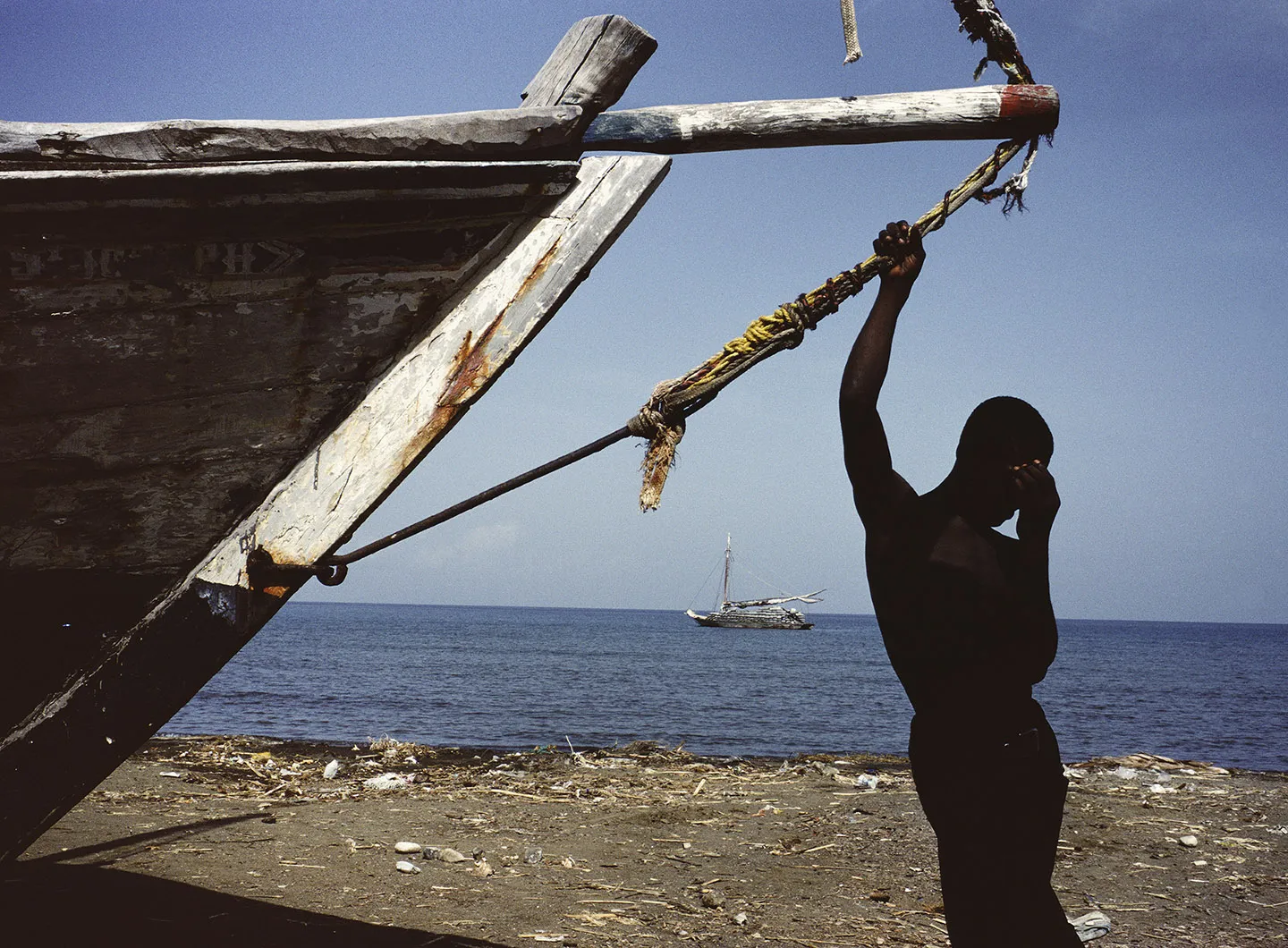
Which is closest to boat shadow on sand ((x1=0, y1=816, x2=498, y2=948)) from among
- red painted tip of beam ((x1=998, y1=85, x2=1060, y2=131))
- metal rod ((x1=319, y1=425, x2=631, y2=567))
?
metal rod ((x1=319, y1=425, x2=631, y2=567))

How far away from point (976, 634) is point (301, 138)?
206cm

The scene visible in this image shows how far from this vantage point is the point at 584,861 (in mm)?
5621

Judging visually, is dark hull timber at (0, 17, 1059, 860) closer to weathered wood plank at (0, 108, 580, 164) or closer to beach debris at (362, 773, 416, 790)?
weathered wood plank at (0, 108, 580, 164)

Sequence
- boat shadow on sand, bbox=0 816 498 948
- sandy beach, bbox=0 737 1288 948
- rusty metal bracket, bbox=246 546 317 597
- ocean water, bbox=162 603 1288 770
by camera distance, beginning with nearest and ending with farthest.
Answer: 1. rusty metal bracket, bbox=246 546 317 597
2. boat shadow on sand, bbox=0 816 498 948
3. sandy beach, bbox=0 737 1288 948
4. ocean water, bbox=162 603 1288 770

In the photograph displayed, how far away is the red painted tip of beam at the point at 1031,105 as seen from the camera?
262 centimetres

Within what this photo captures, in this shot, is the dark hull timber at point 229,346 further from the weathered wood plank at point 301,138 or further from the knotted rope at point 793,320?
the knotted rope at point 793,320

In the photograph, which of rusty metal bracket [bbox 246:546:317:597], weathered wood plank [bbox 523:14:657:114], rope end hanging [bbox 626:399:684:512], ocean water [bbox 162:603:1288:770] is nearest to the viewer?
rusty metal bracket [bbox 246:546:317:597]

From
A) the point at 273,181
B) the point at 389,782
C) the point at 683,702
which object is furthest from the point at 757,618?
the point at 273,181

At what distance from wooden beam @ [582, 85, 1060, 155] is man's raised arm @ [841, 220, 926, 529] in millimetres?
461

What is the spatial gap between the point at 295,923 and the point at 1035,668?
375cm

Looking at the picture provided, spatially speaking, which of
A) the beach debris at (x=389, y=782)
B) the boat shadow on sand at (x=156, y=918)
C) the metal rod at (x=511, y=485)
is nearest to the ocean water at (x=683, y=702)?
the beach debris at (x=389, y=782)

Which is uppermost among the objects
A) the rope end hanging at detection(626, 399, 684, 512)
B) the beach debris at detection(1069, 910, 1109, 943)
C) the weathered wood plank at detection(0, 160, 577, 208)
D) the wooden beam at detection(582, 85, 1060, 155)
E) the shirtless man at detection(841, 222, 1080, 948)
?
the wooden beam at detection(582, 85, 1060, 155)

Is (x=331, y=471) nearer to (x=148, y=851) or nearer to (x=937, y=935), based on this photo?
(x=937, y=935)

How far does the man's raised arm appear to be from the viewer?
85.8 inches
